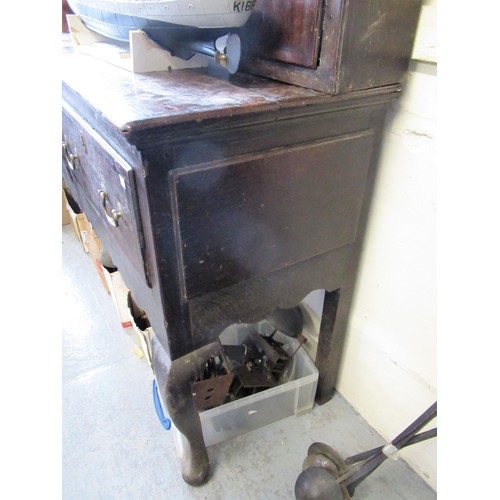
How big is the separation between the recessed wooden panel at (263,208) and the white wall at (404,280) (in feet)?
0.31

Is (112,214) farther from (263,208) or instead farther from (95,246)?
(95,246)

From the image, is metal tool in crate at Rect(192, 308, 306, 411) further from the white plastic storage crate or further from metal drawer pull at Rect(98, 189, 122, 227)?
metal drawer pull at Rect(98, 189, 122, 227)

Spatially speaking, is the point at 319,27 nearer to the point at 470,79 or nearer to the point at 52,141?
the point at 470,79

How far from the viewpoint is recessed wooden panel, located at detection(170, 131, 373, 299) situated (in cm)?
59

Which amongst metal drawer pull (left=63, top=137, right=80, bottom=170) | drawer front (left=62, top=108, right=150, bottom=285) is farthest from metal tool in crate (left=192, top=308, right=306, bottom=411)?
metal drawer pull (left=63, top=137, right=80, bottom=170)

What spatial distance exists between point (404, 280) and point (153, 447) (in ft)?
2.65

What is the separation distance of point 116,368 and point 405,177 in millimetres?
1095

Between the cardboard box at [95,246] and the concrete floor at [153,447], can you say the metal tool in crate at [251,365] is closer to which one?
the concrete floor at [153,447]

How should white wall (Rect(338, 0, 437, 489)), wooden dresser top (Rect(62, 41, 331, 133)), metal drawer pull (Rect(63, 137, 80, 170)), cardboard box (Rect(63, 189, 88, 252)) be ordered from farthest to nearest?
cardboard box (Rect(63, 189, 88, 252)) → metal drawer pull (Rect(63, 137, 80, 170)) → white wall (Rect(338, 0, 437, 489)) → wooden dresser top (Rect(62, 41, 331, 133))

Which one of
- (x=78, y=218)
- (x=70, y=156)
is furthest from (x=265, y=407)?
(x=78, y=218)

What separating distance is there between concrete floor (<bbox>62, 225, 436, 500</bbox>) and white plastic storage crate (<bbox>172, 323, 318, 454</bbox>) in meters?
0.03

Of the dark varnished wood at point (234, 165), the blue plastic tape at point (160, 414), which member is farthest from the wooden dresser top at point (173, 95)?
the blue plastic tape at point (160, 414)

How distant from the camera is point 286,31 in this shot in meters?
0.67

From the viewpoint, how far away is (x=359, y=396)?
1.15m
